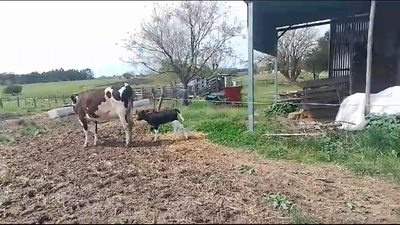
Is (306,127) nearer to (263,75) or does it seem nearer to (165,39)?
(165,39)

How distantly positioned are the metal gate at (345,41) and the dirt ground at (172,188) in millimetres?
7120

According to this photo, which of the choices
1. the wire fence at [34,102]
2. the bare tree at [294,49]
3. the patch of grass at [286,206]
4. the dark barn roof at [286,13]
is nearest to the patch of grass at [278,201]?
the patch of grass at [286,206]

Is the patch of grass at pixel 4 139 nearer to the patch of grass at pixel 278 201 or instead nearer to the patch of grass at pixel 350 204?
the patch of grass at pixel 278 201

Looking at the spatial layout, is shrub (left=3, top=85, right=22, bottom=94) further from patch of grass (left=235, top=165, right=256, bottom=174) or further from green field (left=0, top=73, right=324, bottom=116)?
patch of grass (left=235, top=165, right=256, bottom=174)

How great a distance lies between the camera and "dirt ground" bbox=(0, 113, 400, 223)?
2.85 metres

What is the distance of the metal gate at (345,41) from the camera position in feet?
35.5

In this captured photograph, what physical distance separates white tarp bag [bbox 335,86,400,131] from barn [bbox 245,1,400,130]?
5.24 ft

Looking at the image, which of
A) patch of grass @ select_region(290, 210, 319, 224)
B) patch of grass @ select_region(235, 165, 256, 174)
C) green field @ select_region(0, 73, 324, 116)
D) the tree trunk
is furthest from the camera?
the tree trunk

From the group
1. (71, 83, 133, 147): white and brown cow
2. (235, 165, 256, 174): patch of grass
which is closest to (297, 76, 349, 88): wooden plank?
(71, 83, 133, 147): white and brown cow

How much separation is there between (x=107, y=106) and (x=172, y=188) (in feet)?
10.8

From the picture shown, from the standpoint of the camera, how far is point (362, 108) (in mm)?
6379

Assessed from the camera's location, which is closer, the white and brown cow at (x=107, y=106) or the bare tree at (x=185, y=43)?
the white and brown cow at (x=107, y=106)

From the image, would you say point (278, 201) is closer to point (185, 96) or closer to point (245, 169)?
point (245, 169)

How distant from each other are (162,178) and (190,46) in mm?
10286
